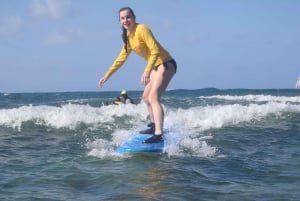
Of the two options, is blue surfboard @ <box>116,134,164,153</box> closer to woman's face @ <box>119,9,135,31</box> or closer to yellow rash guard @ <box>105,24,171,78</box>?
yellow rash guard @ <box>105,24,171,78</box>

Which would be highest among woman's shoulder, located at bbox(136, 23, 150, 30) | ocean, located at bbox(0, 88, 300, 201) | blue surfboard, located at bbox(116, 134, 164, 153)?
woman's shoulder, located at bbox(136, 23, 150, 30)

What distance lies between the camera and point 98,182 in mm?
5586

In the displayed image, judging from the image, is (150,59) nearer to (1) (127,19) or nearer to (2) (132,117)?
(1) (127,19)

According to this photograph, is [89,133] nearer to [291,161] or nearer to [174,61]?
[174,61]

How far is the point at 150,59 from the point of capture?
21.5ft

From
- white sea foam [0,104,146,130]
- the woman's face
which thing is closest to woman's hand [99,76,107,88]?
the woman's face

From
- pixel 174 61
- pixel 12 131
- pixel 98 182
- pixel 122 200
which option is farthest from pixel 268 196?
pixel 12 131

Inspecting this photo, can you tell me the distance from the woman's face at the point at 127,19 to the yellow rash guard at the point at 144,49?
0.10 meters

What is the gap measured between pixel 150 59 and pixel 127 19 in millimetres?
767

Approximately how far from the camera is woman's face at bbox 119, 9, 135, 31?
22.1 ft

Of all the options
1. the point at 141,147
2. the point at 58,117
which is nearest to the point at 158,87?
the point at 141,147

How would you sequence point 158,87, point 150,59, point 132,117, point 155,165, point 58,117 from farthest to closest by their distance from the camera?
point 132,117
point 58,117
point 158,87
point 155,165
point 150,59

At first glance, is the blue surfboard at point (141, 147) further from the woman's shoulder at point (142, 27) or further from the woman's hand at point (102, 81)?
the woman's shoulder at point (142, 27)

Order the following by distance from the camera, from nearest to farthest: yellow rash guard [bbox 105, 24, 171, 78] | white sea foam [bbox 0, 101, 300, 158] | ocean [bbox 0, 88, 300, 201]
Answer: ocean [bbox 0, 88, 300, 201] → yellow rash guard [bbox 105, 24, 171, 78] → white sea foam [bbox 0, 101, 300, 158]
